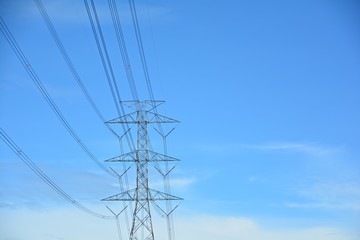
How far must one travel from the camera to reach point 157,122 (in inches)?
1802

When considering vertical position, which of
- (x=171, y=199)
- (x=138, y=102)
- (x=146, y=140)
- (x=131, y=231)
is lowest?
(x=131, y=231)

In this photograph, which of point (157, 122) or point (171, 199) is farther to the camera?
point (157, 122)

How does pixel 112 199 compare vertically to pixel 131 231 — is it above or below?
above

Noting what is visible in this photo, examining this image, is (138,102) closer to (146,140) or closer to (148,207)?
(146,140)

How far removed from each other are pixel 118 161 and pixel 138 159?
2.33 meters

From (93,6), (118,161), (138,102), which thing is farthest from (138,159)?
(93,6)

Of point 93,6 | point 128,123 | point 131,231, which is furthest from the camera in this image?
point 128,123

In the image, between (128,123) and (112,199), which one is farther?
(128,123)

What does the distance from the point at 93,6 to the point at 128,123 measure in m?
22.9

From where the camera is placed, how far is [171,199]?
42812 millimetres

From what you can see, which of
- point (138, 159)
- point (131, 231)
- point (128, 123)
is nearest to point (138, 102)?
point (128, 123)

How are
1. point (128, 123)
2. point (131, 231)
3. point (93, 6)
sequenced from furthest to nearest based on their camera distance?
point (128, 123) < point (131, 231) < point (93, 6)

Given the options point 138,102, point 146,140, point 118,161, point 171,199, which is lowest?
point 171,199

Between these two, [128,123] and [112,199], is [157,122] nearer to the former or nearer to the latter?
[128,123]
